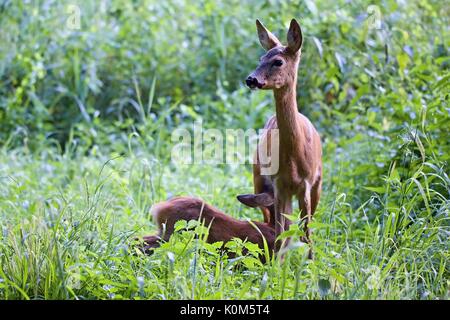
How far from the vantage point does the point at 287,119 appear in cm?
423

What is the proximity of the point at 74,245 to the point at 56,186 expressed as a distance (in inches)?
95.0

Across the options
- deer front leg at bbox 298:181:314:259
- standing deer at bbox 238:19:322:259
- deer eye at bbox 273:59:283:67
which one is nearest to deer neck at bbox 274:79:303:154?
standing deer at bbox 238:19:322:259

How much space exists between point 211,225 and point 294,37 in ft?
3.89

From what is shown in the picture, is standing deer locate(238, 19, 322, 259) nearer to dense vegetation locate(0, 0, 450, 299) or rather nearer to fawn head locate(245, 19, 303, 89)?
fawn head locate(245, 19, 303, 89)

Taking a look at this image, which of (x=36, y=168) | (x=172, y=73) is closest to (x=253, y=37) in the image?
(x=172, y=73)

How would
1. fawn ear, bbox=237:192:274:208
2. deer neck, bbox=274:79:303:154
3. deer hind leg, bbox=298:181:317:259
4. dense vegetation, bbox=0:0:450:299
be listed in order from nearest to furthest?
dense vegetation, bbox=0:0:450:299, deer neck, bbox=274:79:303:154, deer hind leg, bbox=298:181:317:259, fawn ear, bbox=237:192:274:208

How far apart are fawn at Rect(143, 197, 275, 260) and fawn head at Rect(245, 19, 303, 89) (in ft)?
2.94

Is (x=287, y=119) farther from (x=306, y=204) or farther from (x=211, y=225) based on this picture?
(x=211, y=225)

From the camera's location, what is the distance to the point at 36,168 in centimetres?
677

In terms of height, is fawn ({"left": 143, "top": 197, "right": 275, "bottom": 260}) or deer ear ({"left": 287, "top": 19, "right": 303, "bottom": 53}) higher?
deer ear ({"left": 287, "top": 19, "right": 303, "bottom": 53})

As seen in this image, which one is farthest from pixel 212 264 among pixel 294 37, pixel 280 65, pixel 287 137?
pixel 294 37

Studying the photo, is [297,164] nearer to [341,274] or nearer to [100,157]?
[341,274]

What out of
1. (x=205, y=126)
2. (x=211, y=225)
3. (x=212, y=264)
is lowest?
(x=212, y=264)

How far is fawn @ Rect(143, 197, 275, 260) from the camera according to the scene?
466cm
